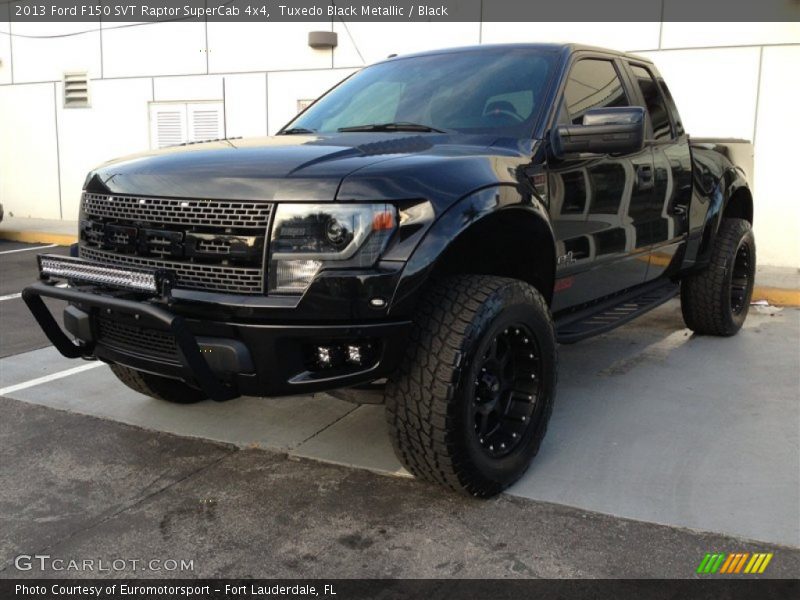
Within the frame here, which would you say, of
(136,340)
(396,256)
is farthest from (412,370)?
(136,340)

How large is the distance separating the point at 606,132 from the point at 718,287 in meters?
2.69

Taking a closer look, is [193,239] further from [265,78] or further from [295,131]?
[265,78]

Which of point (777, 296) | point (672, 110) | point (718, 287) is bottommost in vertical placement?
point (777, 296)

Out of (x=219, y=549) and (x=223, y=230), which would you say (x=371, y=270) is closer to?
(x=223, y=230)

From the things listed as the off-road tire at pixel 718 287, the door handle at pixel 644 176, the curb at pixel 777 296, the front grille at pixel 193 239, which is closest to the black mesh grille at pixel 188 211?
the front grille at pixel 193 239

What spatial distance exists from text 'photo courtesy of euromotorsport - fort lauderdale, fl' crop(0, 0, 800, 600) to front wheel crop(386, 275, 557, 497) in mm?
12

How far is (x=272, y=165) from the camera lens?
2807 millimetres

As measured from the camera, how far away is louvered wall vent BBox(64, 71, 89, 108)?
42.5ft

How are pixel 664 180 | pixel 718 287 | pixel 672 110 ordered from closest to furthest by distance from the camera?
1. pixel 664 180
2. pixel 672 110
3. pixel 718 287

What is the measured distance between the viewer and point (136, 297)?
2.80 metres

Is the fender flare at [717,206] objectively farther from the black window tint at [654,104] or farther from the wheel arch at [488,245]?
the wheel arch at [488,245]

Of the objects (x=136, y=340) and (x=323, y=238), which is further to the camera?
(x=136, y=340)
